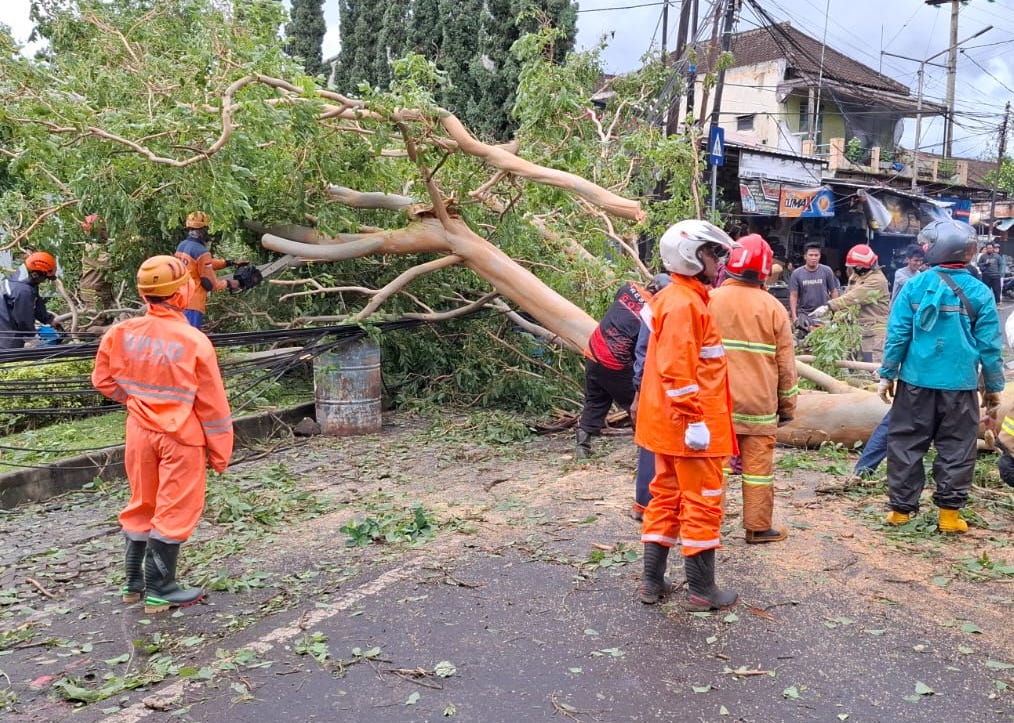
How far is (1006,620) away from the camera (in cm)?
383

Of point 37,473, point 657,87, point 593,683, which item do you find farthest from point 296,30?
point 593,683

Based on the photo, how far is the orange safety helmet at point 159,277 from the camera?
13.6ft

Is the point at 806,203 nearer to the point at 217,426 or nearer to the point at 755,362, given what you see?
the point at 755,362

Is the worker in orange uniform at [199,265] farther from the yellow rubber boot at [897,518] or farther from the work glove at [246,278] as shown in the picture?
the yellow rubber boot at [897,518]

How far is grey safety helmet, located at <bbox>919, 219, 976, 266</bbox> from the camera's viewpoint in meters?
4.91

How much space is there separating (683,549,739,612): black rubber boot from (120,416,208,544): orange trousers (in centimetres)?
233

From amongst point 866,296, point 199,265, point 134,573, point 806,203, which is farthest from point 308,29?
point 134,573

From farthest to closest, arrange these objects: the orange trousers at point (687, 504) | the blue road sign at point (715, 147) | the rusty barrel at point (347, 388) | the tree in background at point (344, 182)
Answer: the blue road sign at point (715, 147), the rusty barrel at point (347, 388), the tree in background at point (344, 182), the orange trousers at point (687, 504)

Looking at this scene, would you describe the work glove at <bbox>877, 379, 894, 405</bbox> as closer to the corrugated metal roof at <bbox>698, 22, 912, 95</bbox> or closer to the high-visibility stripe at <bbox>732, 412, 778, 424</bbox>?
the high-visibility stripe at <bbox>732, 412, 778, 424</bbox>

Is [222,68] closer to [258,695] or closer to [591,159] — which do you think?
[591,159]

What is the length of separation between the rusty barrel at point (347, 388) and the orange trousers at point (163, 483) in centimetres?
392

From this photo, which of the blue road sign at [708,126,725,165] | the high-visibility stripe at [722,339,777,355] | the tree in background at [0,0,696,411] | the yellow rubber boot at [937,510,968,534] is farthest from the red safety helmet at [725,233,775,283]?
the blue road sign at [708,126,725,165]

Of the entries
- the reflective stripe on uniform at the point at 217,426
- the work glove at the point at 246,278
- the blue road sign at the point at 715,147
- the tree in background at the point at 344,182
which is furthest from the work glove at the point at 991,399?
the blue road sign at the point at 715,147

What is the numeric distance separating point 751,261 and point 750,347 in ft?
1.51
